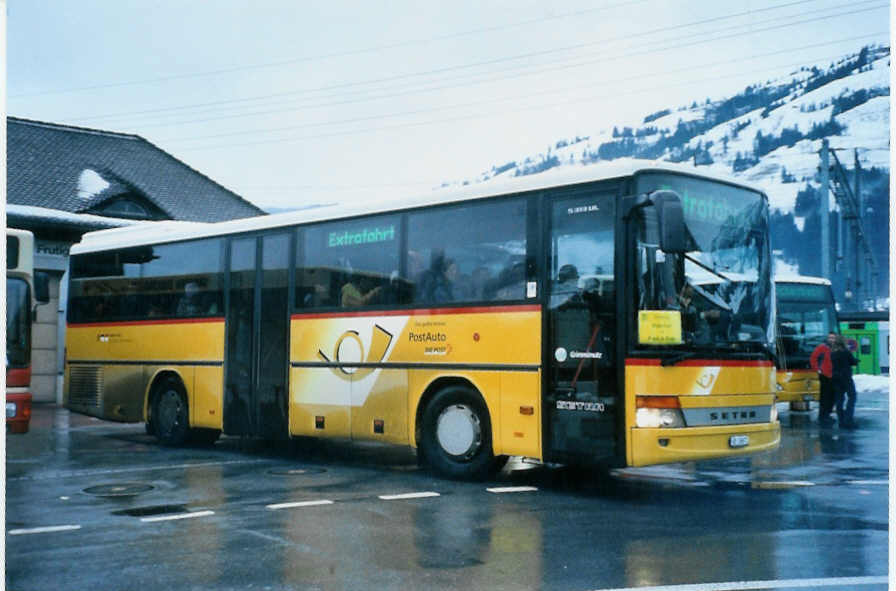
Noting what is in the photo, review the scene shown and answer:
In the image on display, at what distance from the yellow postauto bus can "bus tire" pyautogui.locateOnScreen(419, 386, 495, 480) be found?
18mm

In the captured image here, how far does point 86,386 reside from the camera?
16.9m

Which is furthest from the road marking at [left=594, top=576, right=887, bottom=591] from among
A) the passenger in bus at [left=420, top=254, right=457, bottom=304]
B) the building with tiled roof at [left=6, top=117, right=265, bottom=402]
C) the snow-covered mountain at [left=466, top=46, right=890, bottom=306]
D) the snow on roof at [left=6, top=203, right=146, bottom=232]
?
the snow-covered mountain at [left=466, top=46, right=890, bottom=306]

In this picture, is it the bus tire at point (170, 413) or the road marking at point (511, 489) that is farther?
the bus tire at point (170, 413)

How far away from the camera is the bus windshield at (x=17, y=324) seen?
11.8 meters

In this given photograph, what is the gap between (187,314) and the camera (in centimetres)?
1516

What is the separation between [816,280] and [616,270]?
17.0m

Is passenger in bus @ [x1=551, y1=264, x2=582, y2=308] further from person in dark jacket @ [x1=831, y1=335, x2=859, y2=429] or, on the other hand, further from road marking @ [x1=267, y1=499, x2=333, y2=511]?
person in dark jacket @ [x1=831, y1=335, x2=859, y2=429]

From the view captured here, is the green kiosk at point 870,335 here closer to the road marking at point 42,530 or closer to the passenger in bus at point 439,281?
the passenger in bus at point 439,281

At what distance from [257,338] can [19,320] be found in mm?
3163

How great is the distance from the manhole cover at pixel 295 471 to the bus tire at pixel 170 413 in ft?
9.99

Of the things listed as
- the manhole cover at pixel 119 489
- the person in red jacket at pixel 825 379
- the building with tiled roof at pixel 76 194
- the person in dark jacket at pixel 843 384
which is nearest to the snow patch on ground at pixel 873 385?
the person in red jacket at pixel 825 379

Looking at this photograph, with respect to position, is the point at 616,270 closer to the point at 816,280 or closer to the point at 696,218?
the point at 696,218

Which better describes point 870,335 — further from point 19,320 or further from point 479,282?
point 19,320

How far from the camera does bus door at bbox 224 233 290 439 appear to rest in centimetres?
1377
